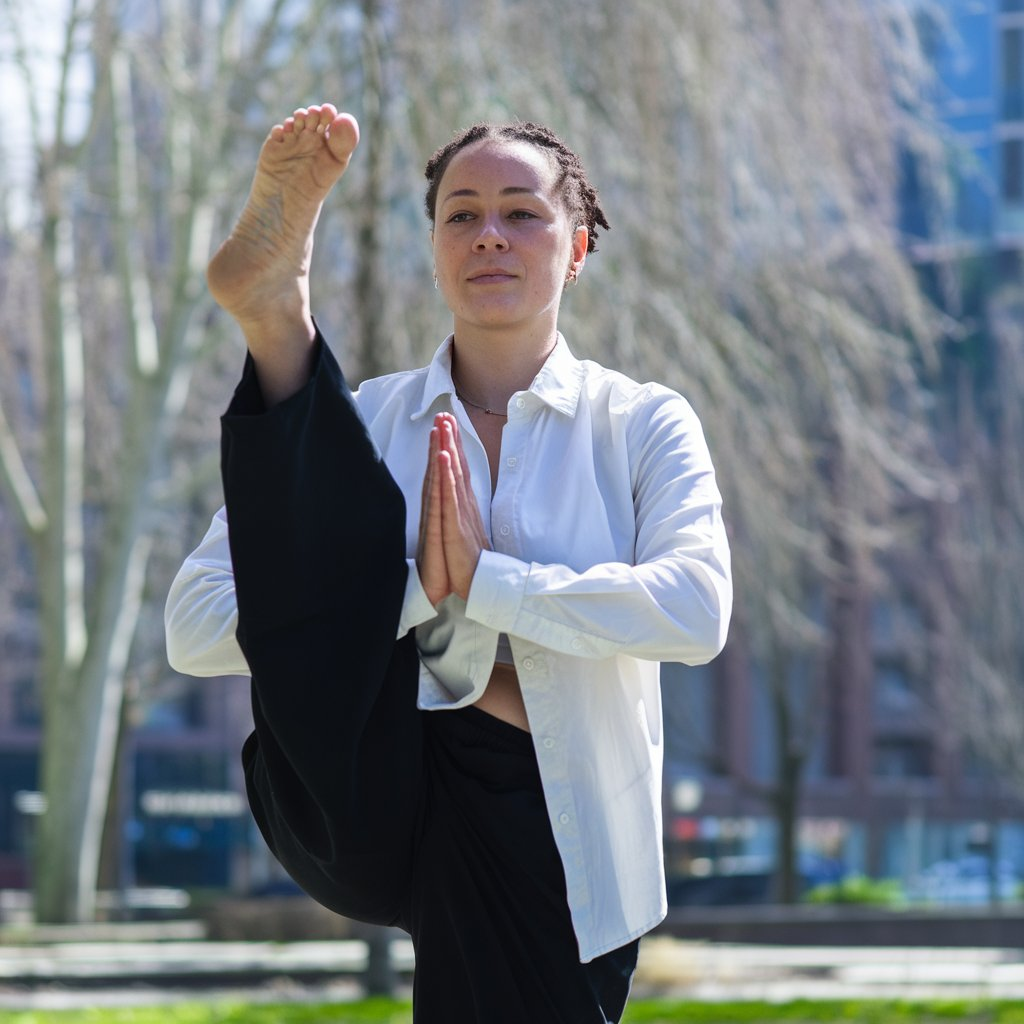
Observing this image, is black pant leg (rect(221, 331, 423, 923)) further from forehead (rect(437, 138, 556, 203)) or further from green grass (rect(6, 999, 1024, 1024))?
green grass (rect(6, 999, 1024, 1024))

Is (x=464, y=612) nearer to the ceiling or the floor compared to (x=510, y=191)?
nearer to the floor

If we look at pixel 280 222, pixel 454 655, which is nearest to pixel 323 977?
pixel 454 655

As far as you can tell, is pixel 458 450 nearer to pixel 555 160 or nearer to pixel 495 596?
pixel 495 596

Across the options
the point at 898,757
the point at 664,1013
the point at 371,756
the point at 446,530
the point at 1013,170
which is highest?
the point at 1013,170

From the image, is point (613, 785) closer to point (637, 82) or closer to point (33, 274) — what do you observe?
point (637, 82)

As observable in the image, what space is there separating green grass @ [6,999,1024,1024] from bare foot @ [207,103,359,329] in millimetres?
6075

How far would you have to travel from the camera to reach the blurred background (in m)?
8.82

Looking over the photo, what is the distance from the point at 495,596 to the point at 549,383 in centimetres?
43

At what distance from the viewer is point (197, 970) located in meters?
12.1

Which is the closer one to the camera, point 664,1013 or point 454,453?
point 454,453

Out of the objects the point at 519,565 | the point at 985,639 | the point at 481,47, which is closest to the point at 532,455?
the point at 519,565

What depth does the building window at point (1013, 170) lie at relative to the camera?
4091cm

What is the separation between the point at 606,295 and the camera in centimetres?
872

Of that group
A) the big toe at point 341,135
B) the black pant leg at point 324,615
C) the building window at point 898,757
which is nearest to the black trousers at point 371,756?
the black pant leg at point 324,615
